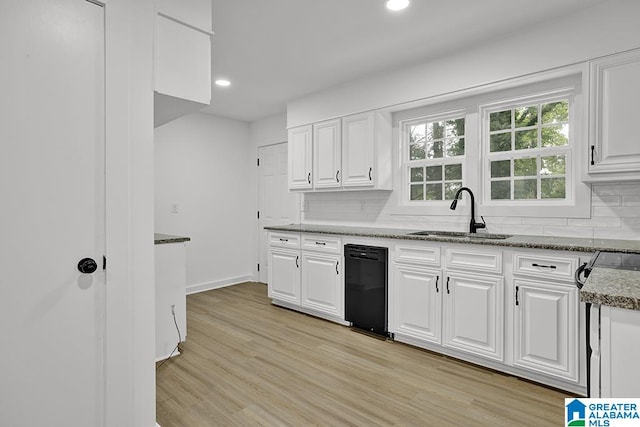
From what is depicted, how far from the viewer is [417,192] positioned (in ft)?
12.1

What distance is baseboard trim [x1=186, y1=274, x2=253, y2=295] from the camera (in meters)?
4.86

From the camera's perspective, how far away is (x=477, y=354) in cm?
260

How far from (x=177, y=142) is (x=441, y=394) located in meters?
4.21

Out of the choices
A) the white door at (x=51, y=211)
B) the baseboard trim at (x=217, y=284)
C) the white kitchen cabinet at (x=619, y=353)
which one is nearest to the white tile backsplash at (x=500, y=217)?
the baseboard trim at (x=217, y=284)

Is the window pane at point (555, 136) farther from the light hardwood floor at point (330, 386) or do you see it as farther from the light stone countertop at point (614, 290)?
the light stone countertop at point (614, 290)

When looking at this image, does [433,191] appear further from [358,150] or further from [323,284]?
[323,284]

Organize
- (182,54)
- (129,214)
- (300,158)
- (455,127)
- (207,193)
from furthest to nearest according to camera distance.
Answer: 1. (207,193)
2. (300,158)
3. (455,127)
4. (182,54)
5. (129,214)

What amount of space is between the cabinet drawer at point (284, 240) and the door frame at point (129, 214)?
224 cm

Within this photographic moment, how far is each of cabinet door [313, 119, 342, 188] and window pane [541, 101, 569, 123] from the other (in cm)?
191

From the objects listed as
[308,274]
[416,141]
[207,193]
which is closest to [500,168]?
[416,141]

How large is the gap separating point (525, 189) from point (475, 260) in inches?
35.5

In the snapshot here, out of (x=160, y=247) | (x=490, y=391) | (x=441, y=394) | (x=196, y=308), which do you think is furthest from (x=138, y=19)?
(x=196, y=308)

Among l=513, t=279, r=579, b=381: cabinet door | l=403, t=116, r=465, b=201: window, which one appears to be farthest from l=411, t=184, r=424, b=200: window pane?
l=513, t=279, r=579, b=381: cabinet door

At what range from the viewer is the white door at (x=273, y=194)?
514cm
